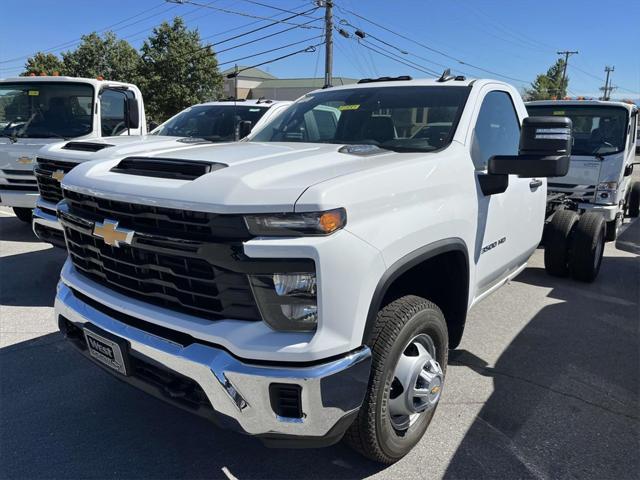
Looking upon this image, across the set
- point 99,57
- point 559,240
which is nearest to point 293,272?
point 559,240

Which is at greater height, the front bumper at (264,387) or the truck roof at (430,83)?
the truck roof at (430,83)

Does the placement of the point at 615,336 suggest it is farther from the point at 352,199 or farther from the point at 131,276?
the point at 131,276

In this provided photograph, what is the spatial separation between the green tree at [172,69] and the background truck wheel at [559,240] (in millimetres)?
36973

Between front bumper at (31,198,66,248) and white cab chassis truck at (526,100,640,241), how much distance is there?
595 cm

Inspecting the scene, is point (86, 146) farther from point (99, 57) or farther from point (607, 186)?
point (99, 57)

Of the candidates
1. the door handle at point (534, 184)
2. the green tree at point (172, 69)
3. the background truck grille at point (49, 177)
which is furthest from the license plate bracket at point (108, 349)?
the green tree at point (172, 69)

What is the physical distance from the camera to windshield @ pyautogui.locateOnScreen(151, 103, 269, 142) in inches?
288

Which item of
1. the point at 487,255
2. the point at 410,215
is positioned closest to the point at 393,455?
the point at 410,215

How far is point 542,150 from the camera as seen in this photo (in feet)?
9.31

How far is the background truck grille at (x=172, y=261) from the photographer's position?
6.57 feet

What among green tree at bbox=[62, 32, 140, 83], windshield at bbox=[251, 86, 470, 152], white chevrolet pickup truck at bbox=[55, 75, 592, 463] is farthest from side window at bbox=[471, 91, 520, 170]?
green tree at bbox=[62, 32, 140, 83]

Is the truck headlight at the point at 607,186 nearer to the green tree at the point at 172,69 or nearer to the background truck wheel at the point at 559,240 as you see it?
the background truck wheel at the point at 559,240

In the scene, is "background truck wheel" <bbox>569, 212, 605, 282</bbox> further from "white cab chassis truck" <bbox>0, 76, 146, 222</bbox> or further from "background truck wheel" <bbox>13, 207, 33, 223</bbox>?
"background truck wheel" <bbox>13, 207, 33, 223</bbox>

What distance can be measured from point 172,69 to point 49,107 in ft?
111
